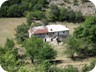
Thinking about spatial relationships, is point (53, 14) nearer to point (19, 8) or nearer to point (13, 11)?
point (19, 8)

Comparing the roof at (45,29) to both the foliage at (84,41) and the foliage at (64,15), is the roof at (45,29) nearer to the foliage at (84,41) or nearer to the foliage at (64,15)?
the foliage at (84,41)

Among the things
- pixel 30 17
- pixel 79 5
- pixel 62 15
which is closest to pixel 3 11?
pixel 30 17

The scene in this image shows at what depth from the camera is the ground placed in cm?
1353

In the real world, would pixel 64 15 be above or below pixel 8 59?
below

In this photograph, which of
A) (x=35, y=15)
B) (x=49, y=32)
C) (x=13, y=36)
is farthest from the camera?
(x=35, y=15)

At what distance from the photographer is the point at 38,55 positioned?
42.8 ft

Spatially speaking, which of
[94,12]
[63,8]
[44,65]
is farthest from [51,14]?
[44,65]

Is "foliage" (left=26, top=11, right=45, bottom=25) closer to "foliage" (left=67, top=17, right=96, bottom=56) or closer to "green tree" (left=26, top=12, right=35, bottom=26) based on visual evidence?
"green tree" (left=26, top=12, right=35, bottom=26)

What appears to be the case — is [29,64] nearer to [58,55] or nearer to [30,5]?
[58,55]

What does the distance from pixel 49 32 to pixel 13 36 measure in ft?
5.05

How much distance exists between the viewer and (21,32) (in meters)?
16.2

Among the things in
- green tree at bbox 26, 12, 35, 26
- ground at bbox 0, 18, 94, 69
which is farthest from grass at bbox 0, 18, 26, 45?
green tree at bbox 26, 12, 35, 26

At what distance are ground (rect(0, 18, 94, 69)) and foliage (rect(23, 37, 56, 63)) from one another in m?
0.50

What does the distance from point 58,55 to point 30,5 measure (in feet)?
19.7
